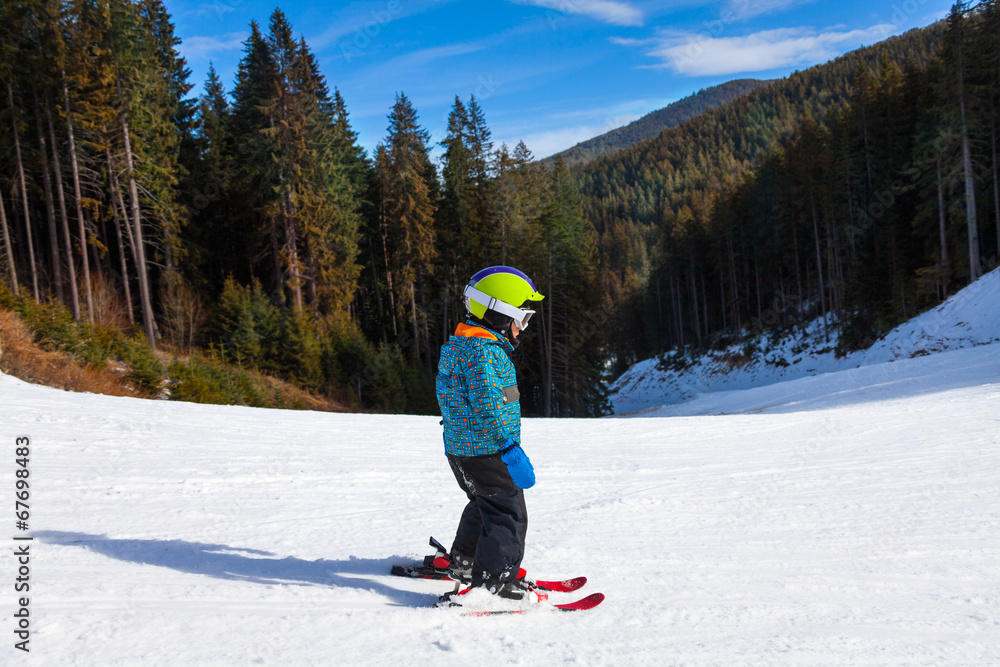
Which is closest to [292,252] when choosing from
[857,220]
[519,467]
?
[519,467]

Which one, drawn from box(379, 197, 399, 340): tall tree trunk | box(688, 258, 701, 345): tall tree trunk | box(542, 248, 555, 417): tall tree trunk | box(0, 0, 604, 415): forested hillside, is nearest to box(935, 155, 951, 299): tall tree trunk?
box(0, 0, 604, 415): forested hillside

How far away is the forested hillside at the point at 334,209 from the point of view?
23828mm

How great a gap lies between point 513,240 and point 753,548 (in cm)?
2842

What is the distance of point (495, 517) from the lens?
10.5 feet

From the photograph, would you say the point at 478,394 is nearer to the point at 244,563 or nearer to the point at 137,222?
the point at 244,563

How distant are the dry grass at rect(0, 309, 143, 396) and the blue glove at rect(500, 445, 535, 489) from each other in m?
12.2

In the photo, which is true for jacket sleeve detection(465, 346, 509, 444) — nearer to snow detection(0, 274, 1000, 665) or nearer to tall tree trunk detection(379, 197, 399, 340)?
snow detection(0, 274, 1000, 665)

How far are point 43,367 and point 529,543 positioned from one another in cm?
1244

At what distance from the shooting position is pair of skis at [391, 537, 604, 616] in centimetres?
319

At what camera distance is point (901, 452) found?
6.90 meters

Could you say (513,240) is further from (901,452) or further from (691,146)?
(691,146)

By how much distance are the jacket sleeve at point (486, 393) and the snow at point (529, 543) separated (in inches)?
42.4

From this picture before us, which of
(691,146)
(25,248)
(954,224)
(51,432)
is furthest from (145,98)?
(691,146)

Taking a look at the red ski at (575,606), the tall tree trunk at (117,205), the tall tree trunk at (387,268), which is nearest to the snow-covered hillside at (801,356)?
the tall tree trunk at (387,268)
